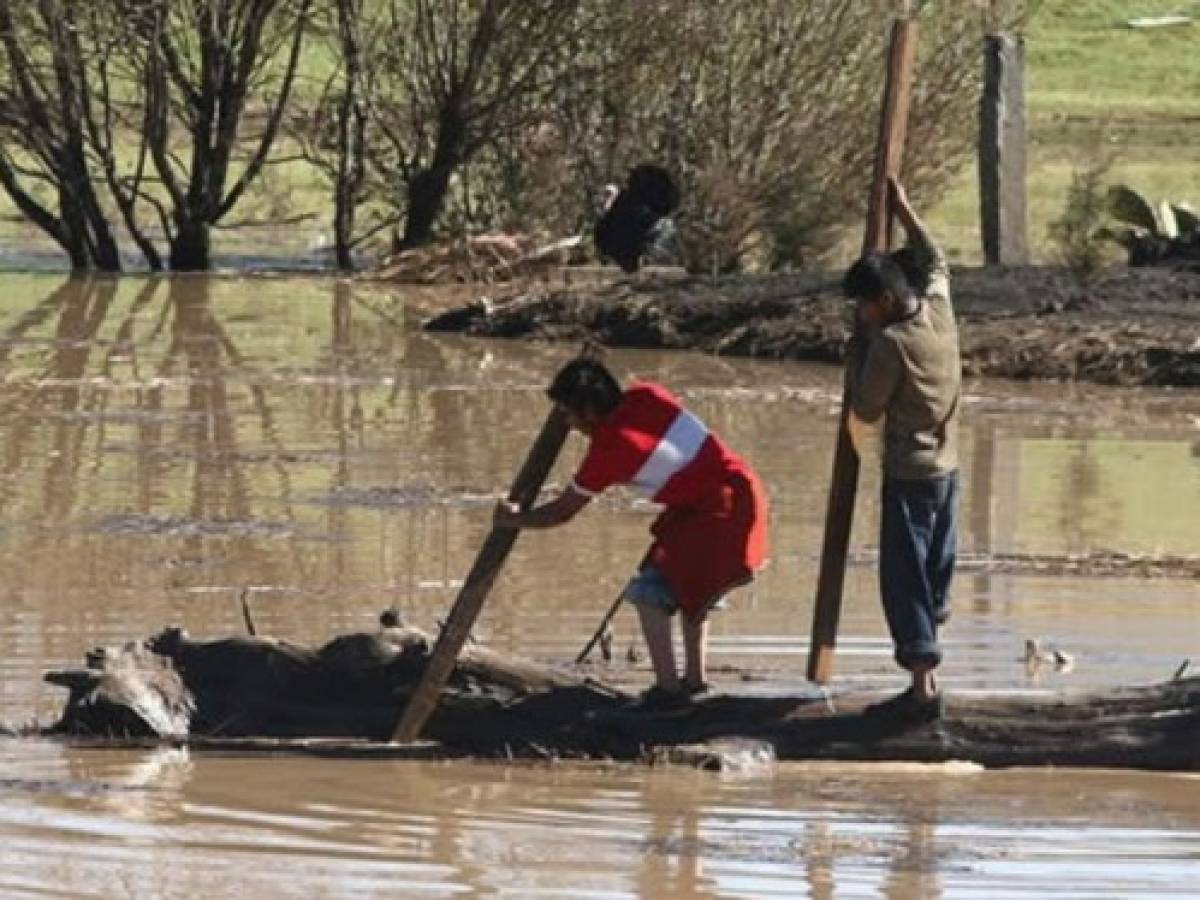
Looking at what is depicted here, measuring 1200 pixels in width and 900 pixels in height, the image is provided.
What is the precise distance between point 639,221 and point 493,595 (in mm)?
13916

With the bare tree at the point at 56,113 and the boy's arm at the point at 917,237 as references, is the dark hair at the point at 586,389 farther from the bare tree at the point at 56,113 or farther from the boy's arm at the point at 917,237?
the bare tree at the point at 56,113

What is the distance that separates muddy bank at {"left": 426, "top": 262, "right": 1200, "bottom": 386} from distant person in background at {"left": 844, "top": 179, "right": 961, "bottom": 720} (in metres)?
11.7

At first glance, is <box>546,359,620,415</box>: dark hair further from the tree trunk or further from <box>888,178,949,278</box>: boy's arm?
the tree trunk

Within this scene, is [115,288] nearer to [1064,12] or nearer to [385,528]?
[385,528]

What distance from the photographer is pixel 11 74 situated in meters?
31.1

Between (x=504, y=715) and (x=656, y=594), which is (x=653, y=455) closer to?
(x=656, y=594)

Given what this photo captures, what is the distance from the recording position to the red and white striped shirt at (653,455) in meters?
10.5

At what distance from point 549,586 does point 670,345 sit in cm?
1078

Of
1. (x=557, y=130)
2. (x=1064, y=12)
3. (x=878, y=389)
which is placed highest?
(x=1064, y=12)

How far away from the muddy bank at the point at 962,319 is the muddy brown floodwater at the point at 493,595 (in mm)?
460

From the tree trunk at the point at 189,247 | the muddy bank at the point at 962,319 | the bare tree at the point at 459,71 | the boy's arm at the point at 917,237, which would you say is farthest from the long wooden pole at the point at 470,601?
the tree trunk at the point at 189,247

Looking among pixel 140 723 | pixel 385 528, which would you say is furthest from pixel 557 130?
pixel 140 723

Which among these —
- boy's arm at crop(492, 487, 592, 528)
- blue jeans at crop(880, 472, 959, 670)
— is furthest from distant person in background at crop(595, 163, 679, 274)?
blue jeans at crop(880, 472, 959, 670)

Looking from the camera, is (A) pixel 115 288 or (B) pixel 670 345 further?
(A) pixel 115 288
